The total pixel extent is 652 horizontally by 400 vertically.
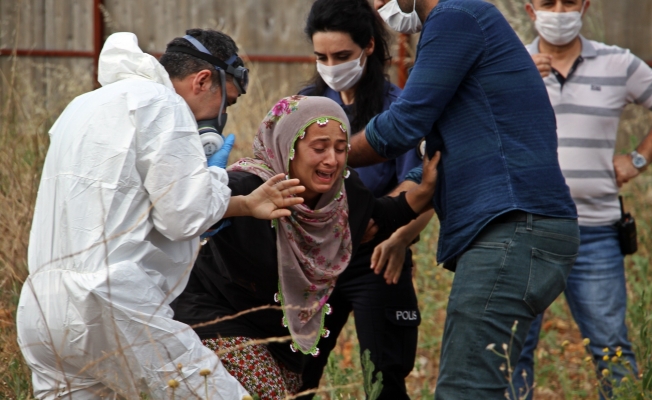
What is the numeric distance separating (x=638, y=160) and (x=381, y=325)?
1829mm

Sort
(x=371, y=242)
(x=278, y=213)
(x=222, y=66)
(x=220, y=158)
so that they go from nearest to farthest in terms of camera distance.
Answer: (x=278, y=213)
(x=220, y=158)
(x=222, y=66)
(x=371, y=242)

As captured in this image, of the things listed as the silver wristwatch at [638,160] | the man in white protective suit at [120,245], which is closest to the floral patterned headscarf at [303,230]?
the man in white protective suit at [120,245]

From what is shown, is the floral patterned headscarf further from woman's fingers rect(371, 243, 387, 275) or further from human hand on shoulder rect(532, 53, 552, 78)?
human hand on shoulder rect(532, 53, 552, 78)

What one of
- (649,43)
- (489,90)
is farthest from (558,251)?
(649,43)

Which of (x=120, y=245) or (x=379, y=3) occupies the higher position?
(x=379, y=3)

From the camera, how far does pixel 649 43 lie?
1030 cm

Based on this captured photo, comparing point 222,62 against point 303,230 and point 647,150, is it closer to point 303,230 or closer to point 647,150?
point 303,230

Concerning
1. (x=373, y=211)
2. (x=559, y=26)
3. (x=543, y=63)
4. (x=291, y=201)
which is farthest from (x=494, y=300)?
(x=559, y=26)

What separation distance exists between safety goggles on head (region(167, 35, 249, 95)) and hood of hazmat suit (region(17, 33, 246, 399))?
386 mm

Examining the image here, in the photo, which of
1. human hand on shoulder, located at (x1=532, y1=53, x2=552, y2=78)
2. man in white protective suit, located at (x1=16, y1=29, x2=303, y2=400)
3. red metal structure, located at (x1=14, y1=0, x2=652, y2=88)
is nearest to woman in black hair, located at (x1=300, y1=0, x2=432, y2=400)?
human hand on shoulder, located at (x1=532, y1=53, x2=552, y2=78)

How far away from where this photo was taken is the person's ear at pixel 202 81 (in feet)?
10.2

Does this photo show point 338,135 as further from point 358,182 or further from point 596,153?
point 596,153

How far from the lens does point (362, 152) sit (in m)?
3.39

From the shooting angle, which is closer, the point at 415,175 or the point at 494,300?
the point at 494,300
